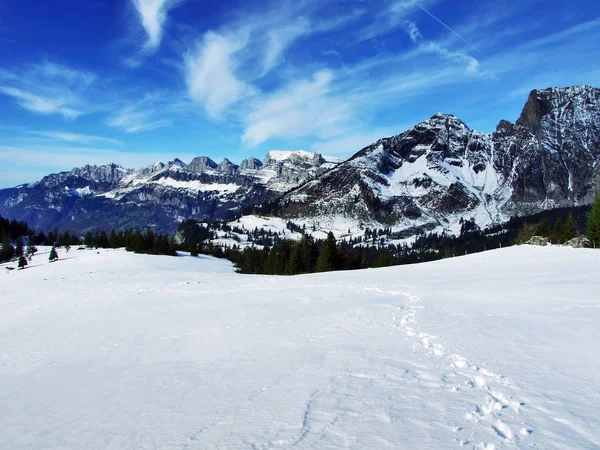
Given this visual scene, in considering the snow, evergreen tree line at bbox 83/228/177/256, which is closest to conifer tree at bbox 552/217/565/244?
the snow

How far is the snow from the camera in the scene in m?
6.36

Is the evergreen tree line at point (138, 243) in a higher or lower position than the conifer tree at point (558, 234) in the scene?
lower

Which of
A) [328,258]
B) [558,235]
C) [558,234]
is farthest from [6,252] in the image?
[558,234]

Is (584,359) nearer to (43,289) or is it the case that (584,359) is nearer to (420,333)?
(420,333)

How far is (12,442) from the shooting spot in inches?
266

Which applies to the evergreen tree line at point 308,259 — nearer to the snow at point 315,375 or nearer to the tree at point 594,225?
the tree at point 594,225

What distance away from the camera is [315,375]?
9148mm

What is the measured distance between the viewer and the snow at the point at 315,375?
251 inches

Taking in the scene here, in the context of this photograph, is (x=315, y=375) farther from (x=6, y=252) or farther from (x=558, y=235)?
(x=6, y=252)

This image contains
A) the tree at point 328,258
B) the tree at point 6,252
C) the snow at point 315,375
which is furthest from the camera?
the tree at point 6,252

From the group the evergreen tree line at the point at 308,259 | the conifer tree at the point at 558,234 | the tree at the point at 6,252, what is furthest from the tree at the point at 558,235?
the tree at the point at 6,252

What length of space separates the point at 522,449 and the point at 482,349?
5852 millimetres

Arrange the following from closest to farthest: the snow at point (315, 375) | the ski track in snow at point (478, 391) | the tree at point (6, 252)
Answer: the ski track in snow at point (478, 391) < the snow at point (315, 375) < the tree at point (6, 252)

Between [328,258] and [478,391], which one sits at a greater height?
[328,258]
